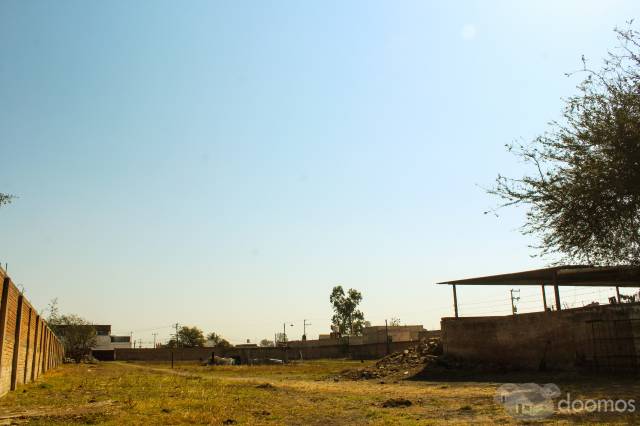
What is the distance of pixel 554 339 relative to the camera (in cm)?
2453

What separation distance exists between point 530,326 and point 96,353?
81.3 m

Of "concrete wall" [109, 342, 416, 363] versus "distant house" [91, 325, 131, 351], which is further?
"distant house" [91, 325, 131, 351]

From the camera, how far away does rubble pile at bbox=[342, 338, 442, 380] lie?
94.7 feet

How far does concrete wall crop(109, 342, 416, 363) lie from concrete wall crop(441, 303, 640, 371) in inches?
1560

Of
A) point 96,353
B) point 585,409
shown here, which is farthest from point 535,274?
point 96,353

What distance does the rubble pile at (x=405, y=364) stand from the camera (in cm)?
2888

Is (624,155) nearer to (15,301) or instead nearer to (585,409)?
(585,409)

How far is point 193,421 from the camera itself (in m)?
11.6

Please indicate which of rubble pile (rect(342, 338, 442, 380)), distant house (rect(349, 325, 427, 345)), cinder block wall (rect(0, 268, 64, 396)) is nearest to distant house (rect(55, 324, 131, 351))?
distant house (rect(349, 325, 427, 345))

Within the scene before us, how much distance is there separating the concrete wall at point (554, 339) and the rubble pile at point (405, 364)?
1471 millimetres

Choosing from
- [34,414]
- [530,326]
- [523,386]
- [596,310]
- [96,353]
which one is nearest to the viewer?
[34,414]

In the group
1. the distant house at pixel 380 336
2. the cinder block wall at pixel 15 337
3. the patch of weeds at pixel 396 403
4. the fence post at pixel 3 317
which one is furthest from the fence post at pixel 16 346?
the distant house at pixel 380 336

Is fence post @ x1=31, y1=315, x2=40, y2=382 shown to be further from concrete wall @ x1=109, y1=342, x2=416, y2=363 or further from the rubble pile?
concrete wall @ x1=109, y1=342, x2=416, y2=363

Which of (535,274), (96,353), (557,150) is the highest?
(557,150)
